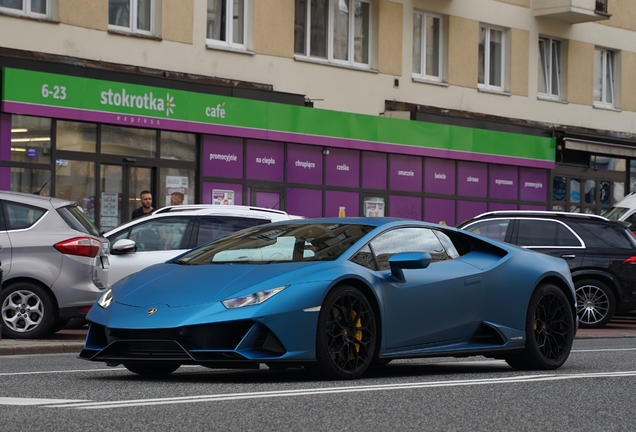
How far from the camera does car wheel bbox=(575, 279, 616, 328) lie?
63.4 feet

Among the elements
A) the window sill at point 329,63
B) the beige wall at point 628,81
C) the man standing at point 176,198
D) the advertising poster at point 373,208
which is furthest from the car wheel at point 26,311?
the beige wall at point 628,81

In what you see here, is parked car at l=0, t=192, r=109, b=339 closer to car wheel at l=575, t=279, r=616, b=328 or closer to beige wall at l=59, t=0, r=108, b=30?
car wheel at l=575, t=279, r=616, b=328

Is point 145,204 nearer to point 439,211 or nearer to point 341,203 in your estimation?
point 341,203

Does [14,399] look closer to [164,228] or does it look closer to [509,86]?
[164,228]

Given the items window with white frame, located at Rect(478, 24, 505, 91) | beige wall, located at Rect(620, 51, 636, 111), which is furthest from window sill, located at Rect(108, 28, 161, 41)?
beige wall, located at Rect(620, 51, 636, 111)

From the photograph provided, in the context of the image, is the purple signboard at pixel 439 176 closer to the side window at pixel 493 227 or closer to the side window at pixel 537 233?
the side window at pixel 493 227

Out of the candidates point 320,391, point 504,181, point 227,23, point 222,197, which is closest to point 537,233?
point 222,197

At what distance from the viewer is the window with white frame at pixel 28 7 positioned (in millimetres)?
22828

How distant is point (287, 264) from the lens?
8.87 metres

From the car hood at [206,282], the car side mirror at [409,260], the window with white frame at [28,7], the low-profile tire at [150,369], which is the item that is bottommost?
the low-profile tire at [150,369]

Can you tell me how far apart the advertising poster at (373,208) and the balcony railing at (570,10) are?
7.86 m

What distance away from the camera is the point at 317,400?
7.25m

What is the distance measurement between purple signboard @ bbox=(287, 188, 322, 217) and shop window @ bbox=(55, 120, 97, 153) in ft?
17.9

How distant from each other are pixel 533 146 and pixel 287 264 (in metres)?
25.7
